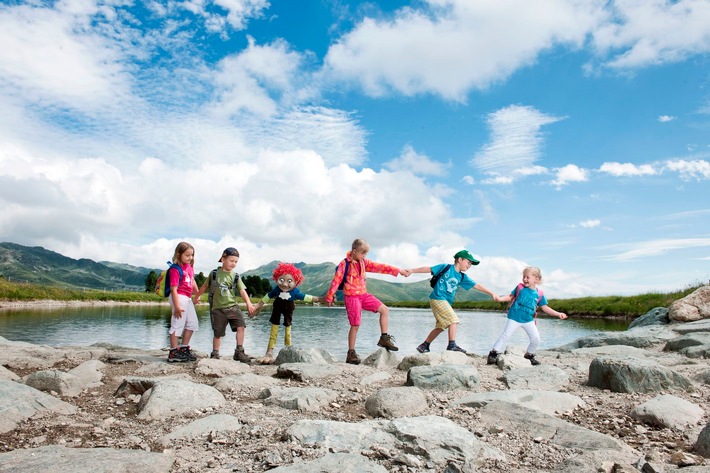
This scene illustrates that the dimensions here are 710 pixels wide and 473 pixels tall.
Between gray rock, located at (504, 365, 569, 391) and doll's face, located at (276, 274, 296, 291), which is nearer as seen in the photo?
gray rock, located at (504, 365, 569, 391)

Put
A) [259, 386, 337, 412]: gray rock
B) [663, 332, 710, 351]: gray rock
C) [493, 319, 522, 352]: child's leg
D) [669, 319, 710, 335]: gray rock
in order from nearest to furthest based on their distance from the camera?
[259, 386, 337, 412]: gray rock, [493, 319, 522, 352]: child's leg, [663, 332, 710, 351]: gray rock, [669, 319, 710, 335]: gray rock

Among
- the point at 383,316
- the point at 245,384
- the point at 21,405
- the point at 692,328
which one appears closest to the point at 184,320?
the point at 245,384

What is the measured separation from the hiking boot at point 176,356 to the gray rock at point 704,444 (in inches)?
343

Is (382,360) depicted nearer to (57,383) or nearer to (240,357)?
(240,357)

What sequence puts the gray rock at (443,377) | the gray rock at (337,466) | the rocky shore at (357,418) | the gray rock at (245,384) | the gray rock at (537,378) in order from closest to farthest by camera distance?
1. the gray rock at (337,466)
2. the rocky shore at (357,418)
3. the gray rock at (245,384)
4. the gray rock at (443,377)
5. the gray rock at (537,378)

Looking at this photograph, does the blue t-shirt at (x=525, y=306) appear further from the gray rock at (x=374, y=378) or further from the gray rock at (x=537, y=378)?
the gray rock at (x=374, y=378)

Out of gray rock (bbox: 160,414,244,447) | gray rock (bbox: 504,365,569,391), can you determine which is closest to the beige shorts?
gray rock (bbox: 504,365,569,391)

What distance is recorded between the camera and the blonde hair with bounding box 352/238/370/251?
388 inches

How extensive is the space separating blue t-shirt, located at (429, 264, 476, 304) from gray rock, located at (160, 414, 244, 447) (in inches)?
241

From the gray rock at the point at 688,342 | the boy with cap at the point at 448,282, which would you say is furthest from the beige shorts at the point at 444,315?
the gray rock at the point at 688,342

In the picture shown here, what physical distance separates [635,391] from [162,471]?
688cm

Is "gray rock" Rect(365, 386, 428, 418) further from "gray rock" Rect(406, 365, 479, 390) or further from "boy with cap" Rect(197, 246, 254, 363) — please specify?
"boy with cap" Rect(197, 246, 254, 363)

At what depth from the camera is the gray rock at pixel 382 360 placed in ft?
31.3

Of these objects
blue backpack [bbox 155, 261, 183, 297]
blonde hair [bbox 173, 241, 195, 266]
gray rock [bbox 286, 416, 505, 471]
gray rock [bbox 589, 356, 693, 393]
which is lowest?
gray rock [bbox 286, 416, 505, 471]
